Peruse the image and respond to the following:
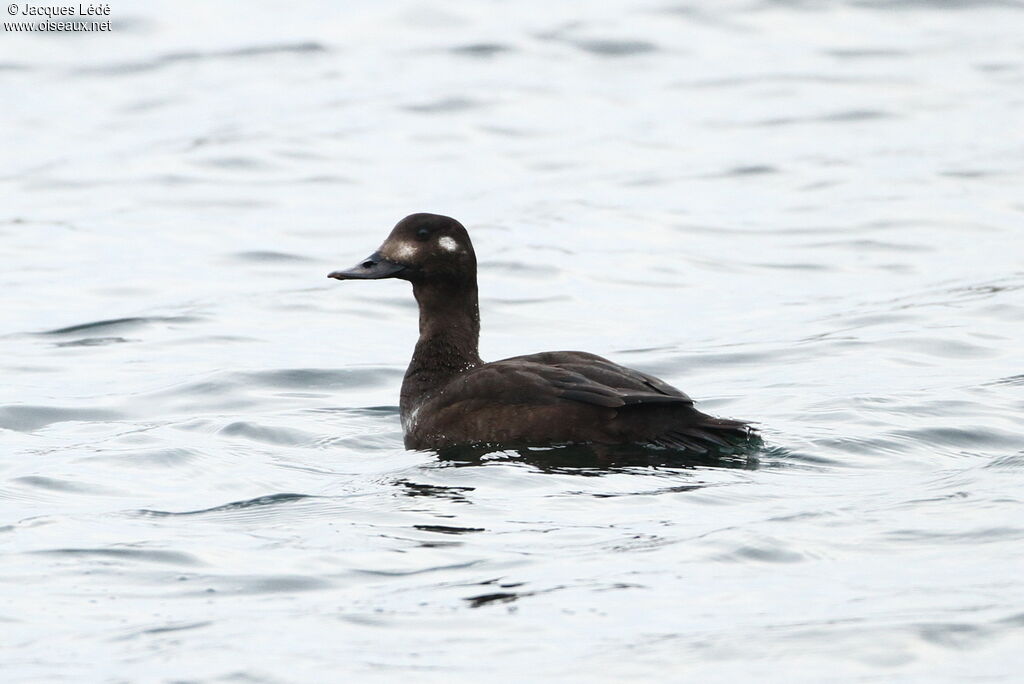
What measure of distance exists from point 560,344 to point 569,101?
27.2 feet

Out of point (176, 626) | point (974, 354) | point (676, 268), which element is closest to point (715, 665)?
point (176, 626)

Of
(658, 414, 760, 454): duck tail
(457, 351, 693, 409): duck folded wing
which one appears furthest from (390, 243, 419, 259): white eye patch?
(658, 414, 760, 454): duck tail

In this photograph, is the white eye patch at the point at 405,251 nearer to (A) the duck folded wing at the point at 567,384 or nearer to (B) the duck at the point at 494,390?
(B) the duck at the point at 494,390

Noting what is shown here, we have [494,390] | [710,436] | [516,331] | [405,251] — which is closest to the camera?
[710,436]

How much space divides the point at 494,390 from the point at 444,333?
0.86 meters

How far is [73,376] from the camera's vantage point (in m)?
9.50

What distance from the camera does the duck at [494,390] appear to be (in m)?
6.75

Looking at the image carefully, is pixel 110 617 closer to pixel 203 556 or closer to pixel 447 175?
pixel 203 556

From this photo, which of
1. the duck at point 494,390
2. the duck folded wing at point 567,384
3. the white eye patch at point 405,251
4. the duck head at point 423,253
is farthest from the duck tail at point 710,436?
the white eye patch at point 405,251

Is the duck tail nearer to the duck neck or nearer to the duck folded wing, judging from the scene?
the duck folded wing

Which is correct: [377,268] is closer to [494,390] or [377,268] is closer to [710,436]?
[494,390]

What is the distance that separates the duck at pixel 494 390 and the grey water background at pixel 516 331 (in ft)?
0.72

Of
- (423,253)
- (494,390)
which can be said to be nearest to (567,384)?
(494,390)

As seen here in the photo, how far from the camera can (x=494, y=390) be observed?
7.02 m
